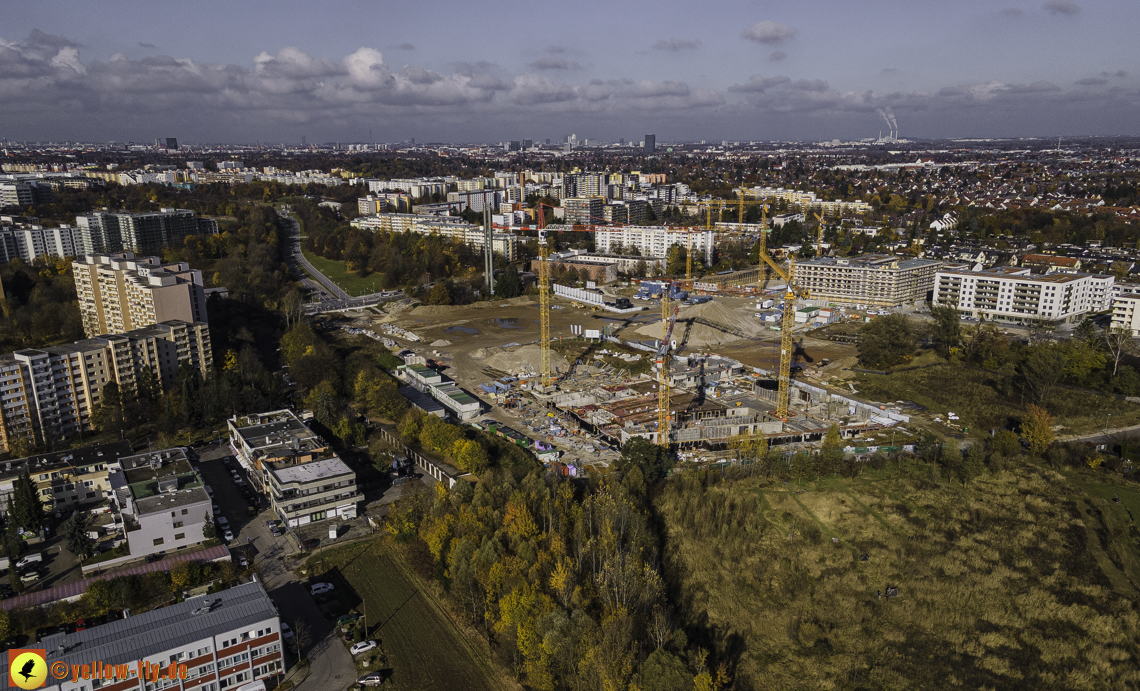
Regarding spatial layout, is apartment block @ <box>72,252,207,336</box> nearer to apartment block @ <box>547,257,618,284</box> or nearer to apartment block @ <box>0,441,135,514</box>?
apartment block @ <box>0,441,135,514</box>

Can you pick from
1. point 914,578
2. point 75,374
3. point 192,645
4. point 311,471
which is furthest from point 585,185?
point 192,645

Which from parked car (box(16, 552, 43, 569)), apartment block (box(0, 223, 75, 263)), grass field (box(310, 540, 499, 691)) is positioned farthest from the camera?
apartment block (box(0, 223, 75, 263))

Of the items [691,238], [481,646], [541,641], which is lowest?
[481,646]

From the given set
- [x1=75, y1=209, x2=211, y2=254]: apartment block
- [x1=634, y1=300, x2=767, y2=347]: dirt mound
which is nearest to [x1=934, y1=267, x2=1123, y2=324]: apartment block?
[x1=634, y1=300, x2=767, y2=347]: dirt mound

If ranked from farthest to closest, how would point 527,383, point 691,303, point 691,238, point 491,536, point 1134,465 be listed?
point 691,238 < point 691,303 < point 527,383 < point 1134,465 < point 491,536

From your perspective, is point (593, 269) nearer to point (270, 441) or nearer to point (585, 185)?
point (270, 441)

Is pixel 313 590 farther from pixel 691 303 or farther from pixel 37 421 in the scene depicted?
pixel 691 303

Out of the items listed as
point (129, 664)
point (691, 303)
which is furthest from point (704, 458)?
point (691, 303)
